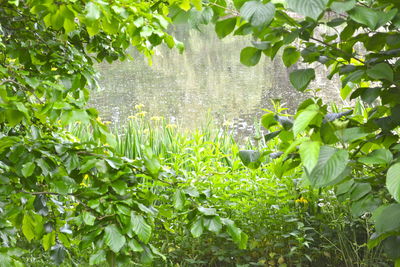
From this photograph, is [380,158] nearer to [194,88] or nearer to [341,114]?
[341,114]

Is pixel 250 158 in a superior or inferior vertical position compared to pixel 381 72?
inferior

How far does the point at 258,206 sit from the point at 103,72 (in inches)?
514

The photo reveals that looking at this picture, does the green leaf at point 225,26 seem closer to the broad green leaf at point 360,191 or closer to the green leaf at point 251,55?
the green leaf at point 251,55

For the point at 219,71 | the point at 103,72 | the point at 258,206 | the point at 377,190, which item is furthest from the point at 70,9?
the point at 103,72

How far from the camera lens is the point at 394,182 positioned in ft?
3.03

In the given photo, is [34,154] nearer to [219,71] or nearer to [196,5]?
[196,5]

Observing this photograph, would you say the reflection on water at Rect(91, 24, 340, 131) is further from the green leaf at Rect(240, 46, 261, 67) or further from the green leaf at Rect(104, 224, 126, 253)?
the green leaf at Rect(240, 46, 261, 67)

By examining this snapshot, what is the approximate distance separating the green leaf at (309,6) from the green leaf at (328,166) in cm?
26

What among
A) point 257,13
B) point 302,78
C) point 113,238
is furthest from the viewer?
point 113,238

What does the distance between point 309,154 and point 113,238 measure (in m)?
0.83

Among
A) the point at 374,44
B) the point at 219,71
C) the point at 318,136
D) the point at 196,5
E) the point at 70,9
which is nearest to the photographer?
the point at 318,136

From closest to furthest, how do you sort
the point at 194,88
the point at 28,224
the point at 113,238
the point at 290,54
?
the point at 290,54 → the point at 113,238 → the point at 28,224 → the point at 194,88

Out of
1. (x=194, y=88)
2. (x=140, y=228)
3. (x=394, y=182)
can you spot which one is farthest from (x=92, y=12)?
(x=194, y=88)

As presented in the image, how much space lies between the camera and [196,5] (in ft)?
4.09
